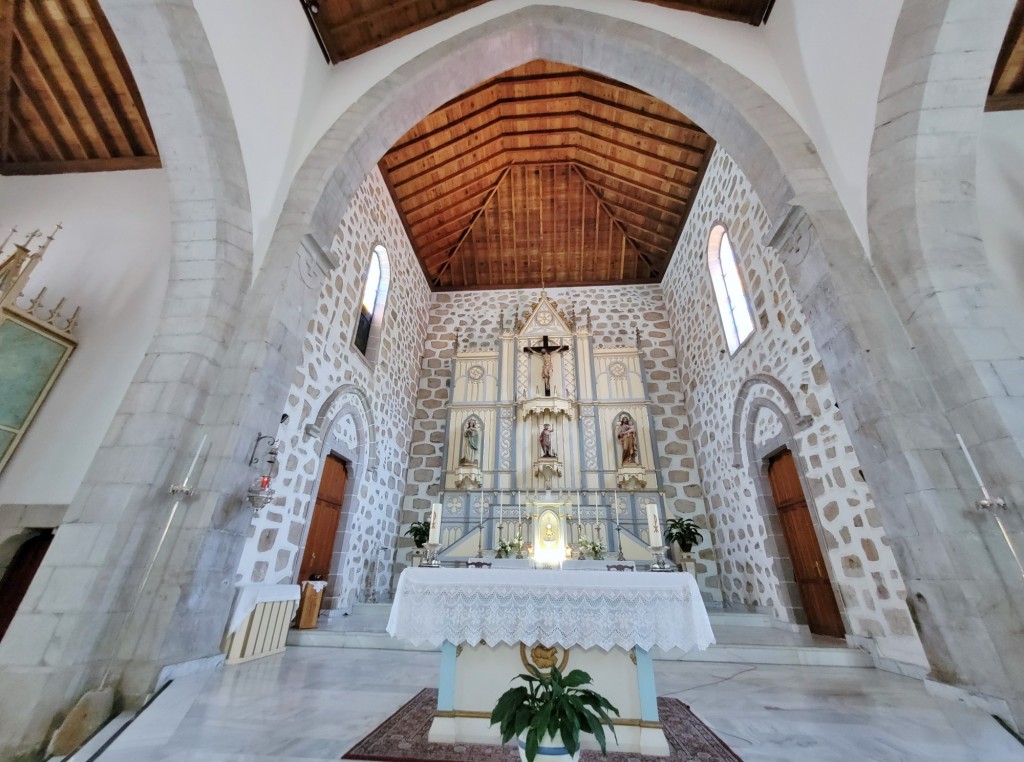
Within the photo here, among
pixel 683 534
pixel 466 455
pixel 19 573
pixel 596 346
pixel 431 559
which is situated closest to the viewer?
pixel 431 559

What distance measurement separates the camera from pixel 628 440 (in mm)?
7570

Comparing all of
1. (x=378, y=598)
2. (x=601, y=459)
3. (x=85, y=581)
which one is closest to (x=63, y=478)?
(x=85, y=581)

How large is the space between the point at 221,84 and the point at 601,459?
7166 mm

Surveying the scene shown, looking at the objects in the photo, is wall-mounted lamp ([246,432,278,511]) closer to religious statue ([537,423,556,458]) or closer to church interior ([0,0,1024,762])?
church interior ([0,0,1024,762])

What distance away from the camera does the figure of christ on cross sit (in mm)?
8531

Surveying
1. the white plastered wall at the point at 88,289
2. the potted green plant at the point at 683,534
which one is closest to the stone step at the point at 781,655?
the potted green plant at the point at 683,534

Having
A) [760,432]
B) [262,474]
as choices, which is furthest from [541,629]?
[760,432]

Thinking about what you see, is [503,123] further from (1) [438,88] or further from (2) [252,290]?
(2) [252,290]

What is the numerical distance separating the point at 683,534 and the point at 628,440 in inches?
71.3

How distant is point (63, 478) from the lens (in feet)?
12.3

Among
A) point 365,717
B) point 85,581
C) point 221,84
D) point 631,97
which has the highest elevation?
point 631,97

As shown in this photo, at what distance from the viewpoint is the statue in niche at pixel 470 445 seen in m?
7.75

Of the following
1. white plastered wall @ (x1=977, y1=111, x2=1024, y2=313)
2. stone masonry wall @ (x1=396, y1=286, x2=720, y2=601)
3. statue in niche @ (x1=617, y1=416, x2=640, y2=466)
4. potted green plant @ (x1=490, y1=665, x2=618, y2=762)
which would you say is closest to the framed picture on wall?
stone masonry wall @ (x1=396, y1=286, x2=720, y2=601)

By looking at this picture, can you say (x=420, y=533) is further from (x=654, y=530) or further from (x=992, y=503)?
(x=992, y=503)
